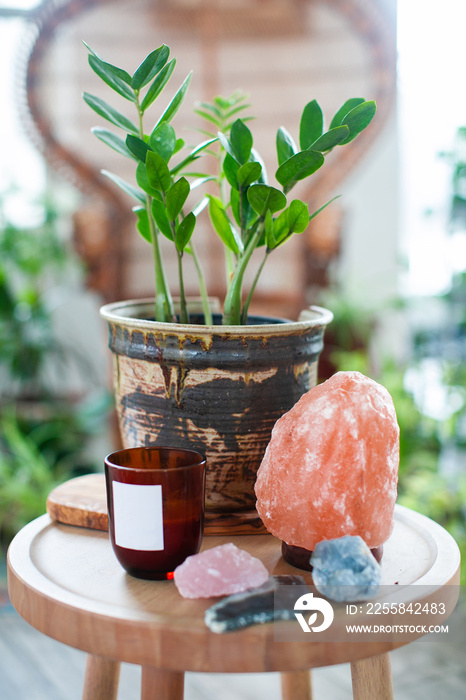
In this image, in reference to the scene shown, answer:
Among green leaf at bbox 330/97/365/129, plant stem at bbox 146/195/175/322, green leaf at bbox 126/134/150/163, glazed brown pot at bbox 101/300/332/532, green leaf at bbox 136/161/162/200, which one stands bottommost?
glazed brown pot at bbox 101/300/332/532

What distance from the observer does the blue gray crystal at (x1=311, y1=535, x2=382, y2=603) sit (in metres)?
0.48

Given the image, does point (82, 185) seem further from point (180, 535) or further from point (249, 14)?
point (180, 535)

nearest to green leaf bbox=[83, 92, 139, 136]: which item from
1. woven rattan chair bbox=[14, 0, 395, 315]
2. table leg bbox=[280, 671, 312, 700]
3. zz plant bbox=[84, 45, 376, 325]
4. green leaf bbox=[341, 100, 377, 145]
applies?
zz plant bbox=[84, 45, 376, 325]

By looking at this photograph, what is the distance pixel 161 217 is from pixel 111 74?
0.13 metres

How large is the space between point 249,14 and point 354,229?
1.13 m

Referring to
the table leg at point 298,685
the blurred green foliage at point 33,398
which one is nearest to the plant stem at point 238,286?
the table leg at point 298,685

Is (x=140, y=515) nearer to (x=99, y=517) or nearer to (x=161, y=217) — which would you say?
(x=99, y=517)

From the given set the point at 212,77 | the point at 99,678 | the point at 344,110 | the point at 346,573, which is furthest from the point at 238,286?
the point at 212,77

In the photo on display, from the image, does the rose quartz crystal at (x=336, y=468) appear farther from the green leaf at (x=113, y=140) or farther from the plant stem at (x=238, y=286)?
the green leaf at (x=113, y=140)

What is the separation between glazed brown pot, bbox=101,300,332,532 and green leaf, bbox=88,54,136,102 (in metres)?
0.21

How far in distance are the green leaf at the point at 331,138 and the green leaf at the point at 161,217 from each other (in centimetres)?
15

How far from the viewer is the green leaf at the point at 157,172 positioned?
55 centimetres

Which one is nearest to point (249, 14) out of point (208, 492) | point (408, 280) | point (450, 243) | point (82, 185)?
point (82, 185)

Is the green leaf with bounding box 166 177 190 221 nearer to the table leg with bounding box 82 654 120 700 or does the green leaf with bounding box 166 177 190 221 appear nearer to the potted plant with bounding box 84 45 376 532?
the potted plant with bounding box 84 45 376 532
